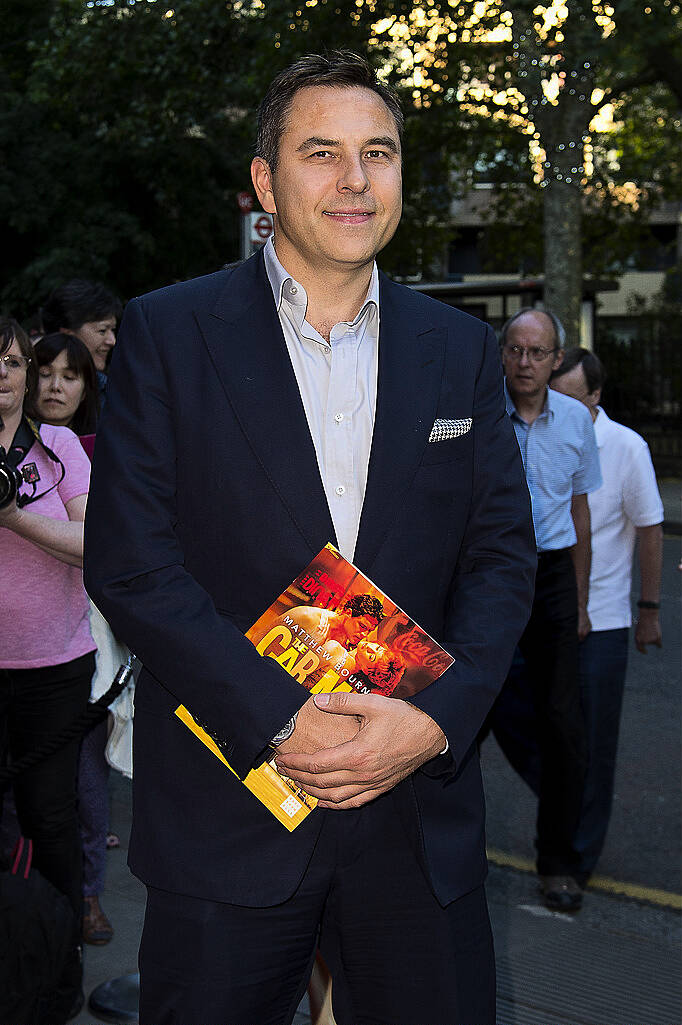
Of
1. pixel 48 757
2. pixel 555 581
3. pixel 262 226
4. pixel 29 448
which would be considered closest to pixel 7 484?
pixel 29 448

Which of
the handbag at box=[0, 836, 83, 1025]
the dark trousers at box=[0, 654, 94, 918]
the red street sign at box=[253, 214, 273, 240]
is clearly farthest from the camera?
the red street sign at box=[253, 214, 273, 240]

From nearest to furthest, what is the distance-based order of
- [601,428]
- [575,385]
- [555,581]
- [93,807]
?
[93,807]
[555,581]
[601,428]
[575,385]

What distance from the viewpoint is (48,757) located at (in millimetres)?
3402

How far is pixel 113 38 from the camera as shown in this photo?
18750 millimetres

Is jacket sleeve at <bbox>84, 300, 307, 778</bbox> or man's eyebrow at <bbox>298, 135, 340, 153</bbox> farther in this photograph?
man's eyebrow at <bbox>298, 135, 340, 153</bbox>

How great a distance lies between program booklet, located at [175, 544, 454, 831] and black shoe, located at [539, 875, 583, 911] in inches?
102

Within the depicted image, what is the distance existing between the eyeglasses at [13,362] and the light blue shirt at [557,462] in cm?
185

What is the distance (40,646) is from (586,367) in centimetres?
319

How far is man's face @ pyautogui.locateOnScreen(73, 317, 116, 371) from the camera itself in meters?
5.08

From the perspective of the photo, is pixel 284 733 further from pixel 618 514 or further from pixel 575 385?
pixel 575 385

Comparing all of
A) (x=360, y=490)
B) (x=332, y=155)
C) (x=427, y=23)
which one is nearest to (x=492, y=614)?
(x=360, y=490)

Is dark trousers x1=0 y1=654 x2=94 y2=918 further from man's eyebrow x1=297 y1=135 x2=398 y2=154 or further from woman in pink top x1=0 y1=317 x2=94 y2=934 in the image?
man's eyebrow x1=297 y1=135 x2=398 y2=154

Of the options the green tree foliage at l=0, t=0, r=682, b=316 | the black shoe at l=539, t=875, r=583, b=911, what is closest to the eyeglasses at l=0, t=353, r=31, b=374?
the black shoe at l=539, t=875, r=583, b=911

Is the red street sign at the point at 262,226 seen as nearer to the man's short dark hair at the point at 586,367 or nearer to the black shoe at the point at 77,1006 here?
the man's short dark hair at the point at 586,367
